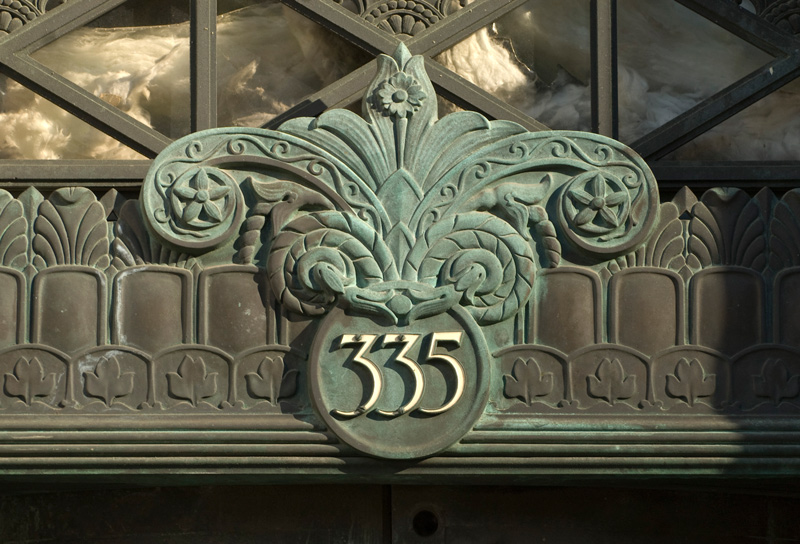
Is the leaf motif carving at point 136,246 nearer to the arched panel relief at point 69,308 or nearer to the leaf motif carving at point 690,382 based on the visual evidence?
the arched panel relief at point 69,308

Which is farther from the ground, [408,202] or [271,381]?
[408,202]

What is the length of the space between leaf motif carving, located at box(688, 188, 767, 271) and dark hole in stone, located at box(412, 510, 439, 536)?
1.29m

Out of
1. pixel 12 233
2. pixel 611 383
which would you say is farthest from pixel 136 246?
pixel 611 383

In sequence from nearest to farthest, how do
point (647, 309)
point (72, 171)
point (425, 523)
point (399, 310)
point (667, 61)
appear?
point (399, 310) → point (647, 309) → point (72, 171) → point (425, 523) → point (667, 61)

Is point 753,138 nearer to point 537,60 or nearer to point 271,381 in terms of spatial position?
point 537,60

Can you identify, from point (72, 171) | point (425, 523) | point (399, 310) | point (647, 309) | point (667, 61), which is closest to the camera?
point (399, 310)

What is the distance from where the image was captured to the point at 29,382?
3453 mm

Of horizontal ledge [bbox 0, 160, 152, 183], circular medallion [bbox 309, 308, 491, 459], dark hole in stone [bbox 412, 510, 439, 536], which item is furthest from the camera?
dark hole in stone [bbox 412, 510, 439, 536]

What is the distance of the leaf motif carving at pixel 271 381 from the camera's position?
135 inches

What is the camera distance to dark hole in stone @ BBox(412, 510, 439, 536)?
13.0 ft

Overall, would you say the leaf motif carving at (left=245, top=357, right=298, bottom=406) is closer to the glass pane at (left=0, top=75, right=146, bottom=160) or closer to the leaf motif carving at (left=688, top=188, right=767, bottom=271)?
the glass pane at (left=0, top=75, right=146, bottom=160)

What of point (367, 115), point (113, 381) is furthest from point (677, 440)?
point (113, 381)

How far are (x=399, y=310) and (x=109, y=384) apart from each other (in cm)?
91

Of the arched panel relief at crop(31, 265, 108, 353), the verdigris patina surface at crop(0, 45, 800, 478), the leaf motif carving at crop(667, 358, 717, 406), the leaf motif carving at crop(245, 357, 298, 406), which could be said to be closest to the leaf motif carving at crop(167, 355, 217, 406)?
the verdigris patina surface at crop(0, 45, 800, 478)
